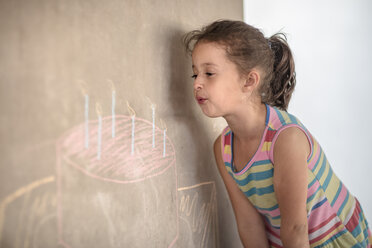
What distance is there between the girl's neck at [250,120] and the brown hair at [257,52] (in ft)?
0.20

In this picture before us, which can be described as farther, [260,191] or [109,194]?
[260,191]

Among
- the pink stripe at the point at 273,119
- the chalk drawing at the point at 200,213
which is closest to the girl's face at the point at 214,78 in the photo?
the pink stripe at the point at 273,119

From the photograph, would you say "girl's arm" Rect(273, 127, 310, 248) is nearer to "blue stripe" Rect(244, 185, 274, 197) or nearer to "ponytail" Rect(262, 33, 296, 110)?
"blue stripe" Rect(244, 185, 274, 197)

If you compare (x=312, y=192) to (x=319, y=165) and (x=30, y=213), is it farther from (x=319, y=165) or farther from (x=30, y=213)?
(x=30, y=213)

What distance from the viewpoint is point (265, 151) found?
31.7 inches

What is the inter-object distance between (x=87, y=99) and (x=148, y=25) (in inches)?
9.7

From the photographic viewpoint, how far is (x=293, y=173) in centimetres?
74

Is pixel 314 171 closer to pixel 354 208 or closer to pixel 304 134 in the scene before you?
pixel 304 134

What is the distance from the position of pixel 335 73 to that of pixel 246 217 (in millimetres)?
957

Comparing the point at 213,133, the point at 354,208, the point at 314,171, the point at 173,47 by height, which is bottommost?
the point at 354,208

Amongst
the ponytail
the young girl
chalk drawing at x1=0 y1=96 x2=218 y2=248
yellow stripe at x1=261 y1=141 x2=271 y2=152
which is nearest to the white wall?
the ponytail

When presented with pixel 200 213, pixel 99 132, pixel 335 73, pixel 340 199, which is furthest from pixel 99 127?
pixel 335 73

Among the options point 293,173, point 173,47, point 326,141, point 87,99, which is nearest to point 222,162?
point 293,173

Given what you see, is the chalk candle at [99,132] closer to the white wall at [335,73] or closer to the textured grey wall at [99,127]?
the textured grey wall at [99,127]
